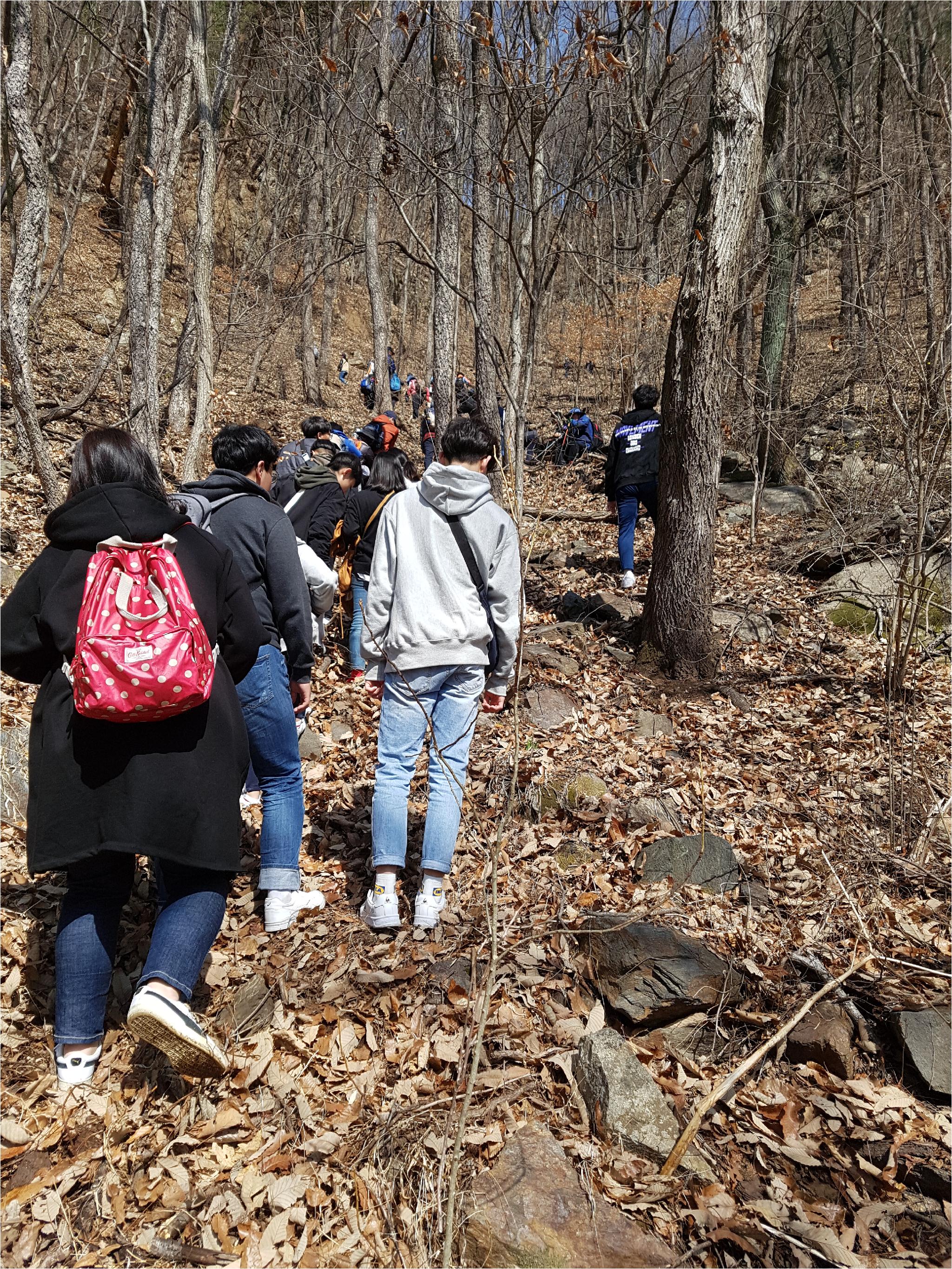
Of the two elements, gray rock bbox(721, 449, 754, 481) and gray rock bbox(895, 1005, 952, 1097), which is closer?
gray rock bbox(895, 1005, 952, 1097)

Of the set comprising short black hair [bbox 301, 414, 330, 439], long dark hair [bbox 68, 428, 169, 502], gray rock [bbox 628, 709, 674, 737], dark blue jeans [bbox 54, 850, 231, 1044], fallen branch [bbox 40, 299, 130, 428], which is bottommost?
gray rock [bbox 628, 709, 674, 737]

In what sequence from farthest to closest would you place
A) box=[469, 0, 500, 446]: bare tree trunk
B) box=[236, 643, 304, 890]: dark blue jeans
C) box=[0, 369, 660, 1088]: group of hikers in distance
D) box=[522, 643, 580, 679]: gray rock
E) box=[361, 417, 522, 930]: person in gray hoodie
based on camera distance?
box=[469, 0, 500, 446]: bare tree trunk → box=[522, 643, 580, 679]: gray rock → box=[361, 417, 522, 930]: person in gray hoodie → box=[236, 643, 304, 890]: dark blue jeans → box=[0, 369, 660, 1088]: group of hikers in distance

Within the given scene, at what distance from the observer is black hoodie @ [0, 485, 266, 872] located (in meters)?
2.25

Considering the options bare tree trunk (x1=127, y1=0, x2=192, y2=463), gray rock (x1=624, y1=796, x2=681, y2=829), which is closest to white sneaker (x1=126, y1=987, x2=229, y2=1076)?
gray rock (x1=624, y1=796, x2=681, y2=829)

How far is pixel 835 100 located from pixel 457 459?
12.8 meters

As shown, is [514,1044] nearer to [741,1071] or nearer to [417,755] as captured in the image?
[741,1071]

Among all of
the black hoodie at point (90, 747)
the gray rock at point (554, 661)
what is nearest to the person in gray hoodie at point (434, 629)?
the black hoodie at point (90, 747)

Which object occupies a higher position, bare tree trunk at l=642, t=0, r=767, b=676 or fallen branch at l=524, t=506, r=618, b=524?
bare tree trunk at l=642, t=0, r=767, b=676

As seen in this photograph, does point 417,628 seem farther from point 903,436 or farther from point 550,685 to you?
point 903,436

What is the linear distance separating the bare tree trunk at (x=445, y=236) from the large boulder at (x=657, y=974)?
544 cm

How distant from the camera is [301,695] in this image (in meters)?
3.37

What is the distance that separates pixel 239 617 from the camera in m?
2.60

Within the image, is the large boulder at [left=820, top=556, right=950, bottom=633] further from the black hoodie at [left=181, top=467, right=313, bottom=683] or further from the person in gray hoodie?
the black hoodie at [left=181, top=467, right=313, bottom=683]

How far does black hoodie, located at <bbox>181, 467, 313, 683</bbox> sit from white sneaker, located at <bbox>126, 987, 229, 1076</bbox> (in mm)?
1430
